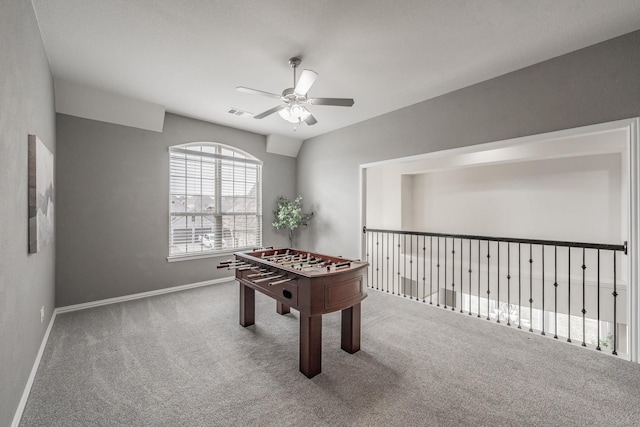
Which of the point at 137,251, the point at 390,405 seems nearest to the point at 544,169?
the point at 390,405

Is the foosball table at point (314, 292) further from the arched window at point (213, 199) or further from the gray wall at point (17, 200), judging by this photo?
the arched window at point (213, 199)

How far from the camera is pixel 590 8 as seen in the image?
204cm

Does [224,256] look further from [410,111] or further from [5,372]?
[410,111]

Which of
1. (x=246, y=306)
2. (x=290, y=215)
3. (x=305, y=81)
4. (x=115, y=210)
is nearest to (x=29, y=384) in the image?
(x=246, y=306)

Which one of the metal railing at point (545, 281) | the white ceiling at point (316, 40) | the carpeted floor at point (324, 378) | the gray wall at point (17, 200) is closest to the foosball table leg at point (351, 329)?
the carpeted floor at point (324, 378)

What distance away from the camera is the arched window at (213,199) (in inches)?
175

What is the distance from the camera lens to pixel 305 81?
7.46ft

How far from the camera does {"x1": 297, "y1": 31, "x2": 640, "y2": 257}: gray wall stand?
7.95 feet

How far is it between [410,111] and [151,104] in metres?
3.87

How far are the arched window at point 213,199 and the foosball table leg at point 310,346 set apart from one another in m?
3.18

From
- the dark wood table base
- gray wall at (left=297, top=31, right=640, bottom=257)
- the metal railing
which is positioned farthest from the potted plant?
the dark wood table base

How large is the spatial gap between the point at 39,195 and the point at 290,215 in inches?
144

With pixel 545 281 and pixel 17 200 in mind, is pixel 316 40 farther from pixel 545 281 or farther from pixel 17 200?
pixel 545 281

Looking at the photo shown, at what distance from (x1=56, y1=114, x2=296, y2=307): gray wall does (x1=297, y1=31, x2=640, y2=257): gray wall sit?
2.30 m
